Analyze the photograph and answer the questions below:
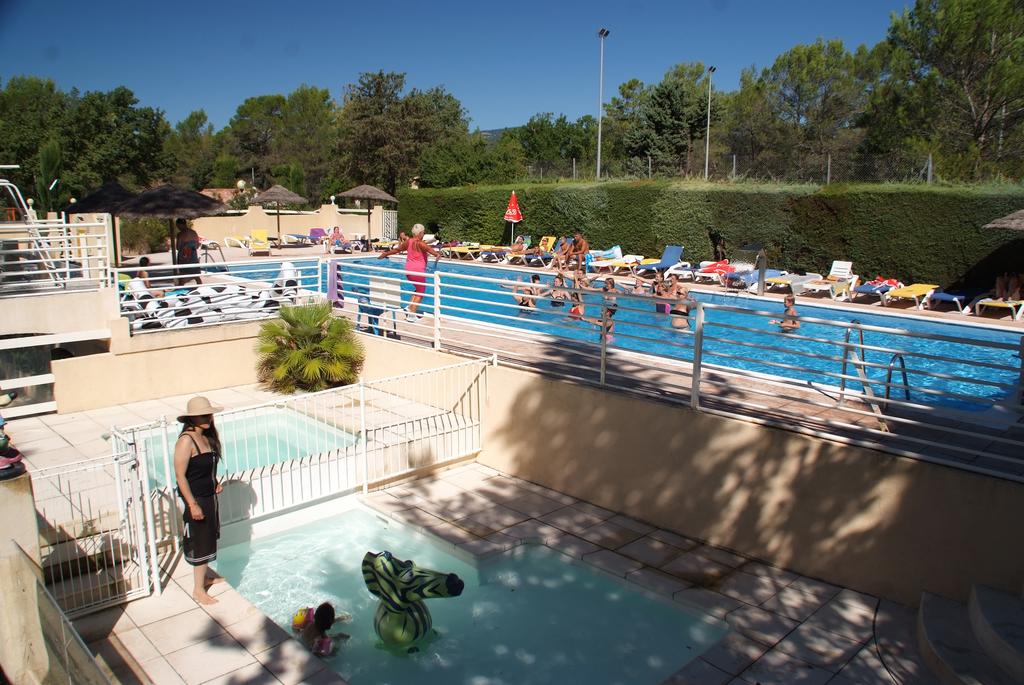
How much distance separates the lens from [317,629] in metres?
5.27

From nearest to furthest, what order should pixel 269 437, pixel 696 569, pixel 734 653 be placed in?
pixel 734 653, pixel 696 569, pixel 269 437

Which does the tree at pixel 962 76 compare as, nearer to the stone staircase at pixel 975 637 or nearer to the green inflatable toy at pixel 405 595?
the stone staircase at pixel 975 637

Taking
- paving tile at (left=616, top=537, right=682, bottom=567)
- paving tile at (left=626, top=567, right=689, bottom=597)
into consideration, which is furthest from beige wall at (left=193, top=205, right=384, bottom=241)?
paving tile at (left=626, top=567, right=689, bottom=597)

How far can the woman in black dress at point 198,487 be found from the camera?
17.6 ft

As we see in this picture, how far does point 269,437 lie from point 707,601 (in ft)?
17.7

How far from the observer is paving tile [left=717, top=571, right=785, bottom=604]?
5770mm

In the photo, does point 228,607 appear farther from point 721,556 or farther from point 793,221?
point 793,221

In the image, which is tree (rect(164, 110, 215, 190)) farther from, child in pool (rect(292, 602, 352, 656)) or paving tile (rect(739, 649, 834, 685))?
paving tile (rect(739, 649, 834, 685))

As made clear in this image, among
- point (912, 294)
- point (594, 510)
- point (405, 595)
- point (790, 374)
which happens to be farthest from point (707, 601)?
point (912, 294)

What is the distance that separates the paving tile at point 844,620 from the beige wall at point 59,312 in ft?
29.7

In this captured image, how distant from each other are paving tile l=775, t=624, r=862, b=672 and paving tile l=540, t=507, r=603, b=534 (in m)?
2.26

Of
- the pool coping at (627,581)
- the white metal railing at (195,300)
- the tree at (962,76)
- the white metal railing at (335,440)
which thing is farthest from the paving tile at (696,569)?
the tree at (962,76)

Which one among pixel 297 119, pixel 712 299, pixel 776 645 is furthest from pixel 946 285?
pixel 297 119

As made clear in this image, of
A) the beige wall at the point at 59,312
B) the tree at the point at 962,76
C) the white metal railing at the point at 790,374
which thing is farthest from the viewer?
the tree at the point at 962,76
